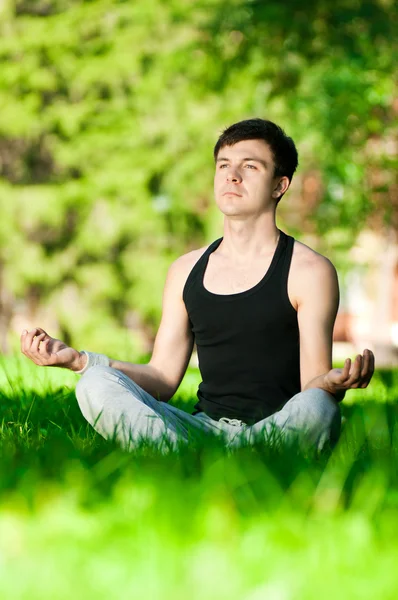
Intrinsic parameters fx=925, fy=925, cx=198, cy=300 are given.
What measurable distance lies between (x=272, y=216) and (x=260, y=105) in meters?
13.3

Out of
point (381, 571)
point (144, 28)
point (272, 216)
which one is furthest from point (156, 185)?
point (381, 571)

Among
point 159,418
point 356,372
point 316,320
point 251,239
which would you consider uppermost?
point 251,239

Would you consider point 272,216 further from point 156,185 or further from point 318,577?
point 156,185

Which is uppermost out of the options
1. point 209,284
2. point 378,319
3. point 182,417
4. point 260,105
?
point 260,105

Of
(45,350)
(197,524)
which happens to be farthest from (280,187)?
(197,524)

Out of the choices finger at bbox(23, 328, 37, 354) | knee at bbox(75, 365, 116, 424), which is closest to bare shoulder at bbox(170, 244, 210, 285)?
knee at bbox(75, 365, 116, 424)

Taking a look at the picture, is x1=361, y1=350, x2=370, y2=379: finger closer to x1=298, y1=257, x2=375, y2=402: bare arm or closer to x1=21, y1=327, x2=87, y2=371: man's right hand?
x1=298, y1=257, x2=375, y2=402: bare arm

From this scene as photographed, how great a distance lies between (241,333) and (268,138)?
852 millimetres

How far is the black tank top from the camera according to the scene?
369cm

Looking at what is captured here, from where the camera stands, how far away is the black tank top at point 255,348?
3691mm

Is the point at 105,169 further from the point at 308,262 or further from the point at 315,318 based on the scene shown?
the point at 315,318

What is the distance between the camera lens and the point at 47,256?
2044 centimetres

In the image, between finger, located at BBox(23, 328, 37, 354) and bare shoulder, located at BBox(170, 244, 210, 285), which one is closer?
finger, located at BBox(23, 328, 37, 354)

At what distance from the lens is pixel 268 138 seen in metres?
3.92
